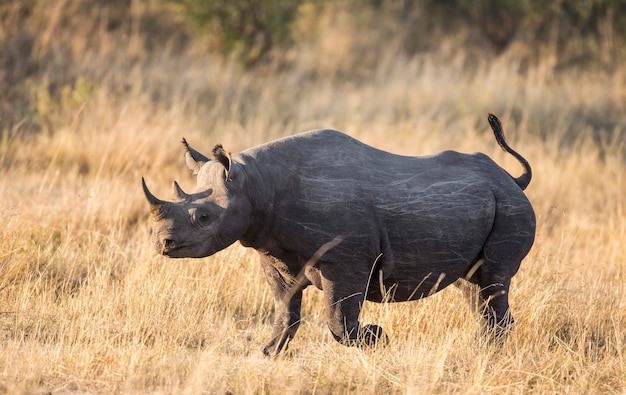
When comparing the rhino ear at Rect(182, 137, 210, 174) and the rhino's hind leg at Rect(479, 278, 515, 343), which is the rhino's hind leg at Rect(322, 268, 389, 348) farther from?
the rhino ear at Rect(182, 137, 210, 174)

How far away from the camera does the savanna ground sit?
202 inches

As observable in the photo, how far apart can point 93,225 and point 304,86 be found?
820 centimetres

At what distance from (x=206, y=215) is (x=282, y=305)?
100 cm

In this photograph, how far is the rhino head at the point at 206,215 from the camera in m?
4.79

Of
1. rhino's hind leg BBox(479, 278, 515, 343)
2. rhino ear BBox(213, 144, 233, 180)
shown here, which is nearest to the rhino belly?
rhino's hind leg BBox(479, 278, 515, 343)

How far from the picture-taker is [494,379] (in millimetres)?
Answer: 5094

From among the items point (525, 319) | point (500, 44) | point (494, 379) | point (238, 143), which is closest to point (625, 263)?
point (525, 319)

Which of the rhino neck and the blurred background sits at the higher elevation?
the blurred background

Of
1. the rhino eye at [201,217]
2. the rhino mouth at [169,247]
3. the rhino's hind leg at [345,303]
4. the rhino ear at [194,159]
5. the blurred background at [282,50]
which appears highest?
the blurred background at [282,50]

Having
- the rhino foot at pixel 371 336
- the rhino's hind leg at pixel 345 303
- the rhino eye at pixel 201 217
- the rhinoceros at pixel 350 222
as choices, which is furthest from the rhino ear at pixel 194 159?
the rhino foot at pixel 371 336

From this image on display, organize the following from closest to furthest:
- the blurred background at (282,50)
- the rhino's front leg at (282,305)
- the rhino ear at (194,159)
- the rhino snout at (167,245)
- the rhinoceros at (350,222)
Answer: the rhino snout at (167,245)
the rhinoceros at (350,222)
the rhino ear at (194,159)
the rhino's front leg at (282,305)
the blurred background at (282,50)

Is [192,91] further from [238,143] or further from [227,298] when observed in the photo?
[227,298]

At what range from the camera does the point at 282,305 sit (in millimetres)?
5574

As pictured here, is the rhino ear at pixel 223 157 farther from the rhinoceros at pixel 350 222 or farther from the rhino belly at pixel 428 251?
the rhino belly at pixel 428 251
